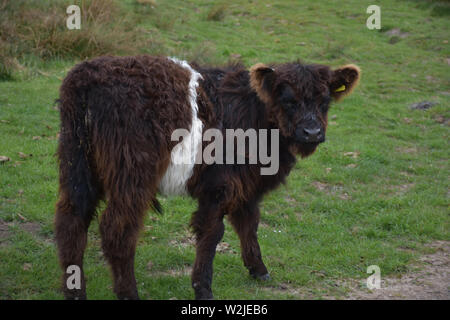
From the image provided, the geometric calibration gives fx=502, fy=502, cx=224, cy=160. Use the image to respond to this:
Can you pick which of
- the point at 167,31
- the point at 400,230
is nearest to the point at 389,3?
the point at 167,31

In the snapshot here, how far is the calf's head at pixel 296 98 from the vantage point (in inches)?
184

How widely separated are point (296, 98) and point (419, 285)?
2443 mm

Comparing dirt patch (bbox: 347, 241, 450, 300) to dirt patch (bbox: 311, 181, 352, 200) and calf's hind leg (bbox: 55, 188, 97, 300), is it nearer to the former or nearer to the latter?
dirt patch (bbox: 311, 181, 352, 200)

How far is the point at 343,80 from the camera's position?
5102mm

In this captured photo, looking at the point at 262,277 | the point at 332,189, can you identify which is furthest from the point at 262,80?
the point at 332,189

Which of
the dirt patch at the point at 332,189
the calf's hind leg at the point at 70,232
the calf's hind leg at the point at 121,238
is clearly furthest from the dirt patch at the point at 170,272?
the dirt patch at the point at 332,189

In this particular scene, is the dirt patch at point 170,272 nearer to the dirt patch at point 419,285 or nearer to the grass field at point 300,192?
the grass field at point 300,192

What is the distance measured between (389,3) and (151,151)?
1987 cm

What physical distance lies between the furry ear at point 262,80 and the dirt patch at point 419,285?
2207 millimetres

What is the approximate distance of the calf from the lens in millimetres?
4168

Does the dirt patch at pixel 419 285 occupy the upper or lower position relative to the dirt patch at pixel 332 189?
lower

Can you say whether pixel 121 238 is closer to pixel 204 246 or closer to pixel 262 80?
pixel 204 246

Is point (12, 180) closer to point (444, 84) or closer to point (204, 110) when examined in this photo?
point (204, 110)

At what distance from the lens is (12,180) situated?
6648 millimetres
